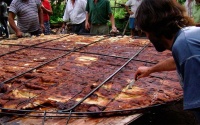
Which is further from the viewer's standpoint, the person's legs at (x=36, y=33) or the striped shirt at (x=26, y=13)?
the person's legs at (x=36, y=33)

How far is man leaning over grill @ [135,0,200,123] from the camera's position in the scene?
148cm

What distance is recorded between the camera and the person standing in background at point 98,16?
6.72 m

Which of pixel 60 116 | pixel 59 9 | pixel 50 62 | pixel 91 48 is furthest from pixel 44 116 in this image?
pixel 59 9

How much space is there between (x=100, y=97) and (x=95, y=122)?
0.48 metres

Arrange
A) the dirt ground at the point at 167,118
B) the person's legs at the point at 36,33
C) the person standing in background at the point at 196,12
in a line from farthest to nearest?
the person's legs at the point at 36,33 < the person standing in background at the point at 196,12 < the dirt ground at the point at 167,118

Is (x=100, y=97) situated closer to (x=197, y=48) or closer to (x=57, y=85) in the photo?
(x=57, y=85)

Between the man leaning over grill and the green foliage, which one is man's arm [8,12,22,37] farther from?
the green foliage

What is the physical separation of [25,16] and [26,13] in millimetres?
72

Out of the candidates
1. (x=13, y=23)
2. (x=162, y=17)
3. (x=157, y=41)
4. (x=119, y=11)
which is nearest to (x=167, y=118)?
(x=157, y=41)

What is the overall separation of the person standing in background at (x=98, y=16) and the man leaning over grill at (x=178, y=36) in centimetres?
484

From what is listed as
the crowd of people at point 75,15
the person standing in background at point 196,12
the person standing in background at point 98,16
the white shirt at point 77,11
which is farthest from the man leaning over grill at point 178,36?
the white shirt at point 77,11

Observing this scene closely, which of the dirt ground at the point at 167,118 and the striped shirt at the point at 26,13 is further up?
the striped shirt at the point at 26,13

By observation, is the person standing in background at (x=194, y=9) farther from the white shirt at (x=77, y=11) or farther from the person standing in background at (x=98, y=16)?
the white shirt at (x=77, y=11)

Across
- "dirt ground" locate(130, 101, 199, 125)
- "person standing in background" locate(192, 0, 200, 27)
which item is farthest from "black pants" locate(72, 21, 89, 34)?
"dirt ground" locate(130, 101, 199, 125)
